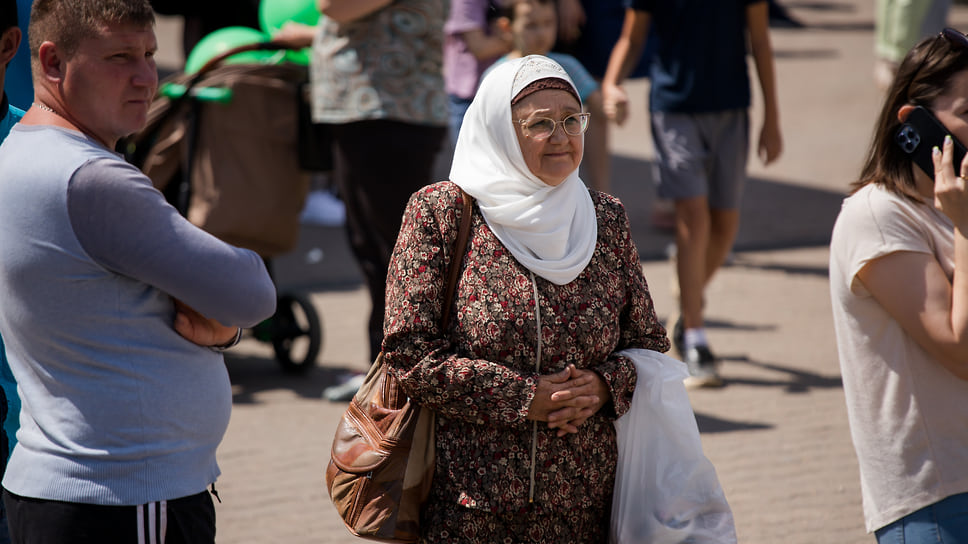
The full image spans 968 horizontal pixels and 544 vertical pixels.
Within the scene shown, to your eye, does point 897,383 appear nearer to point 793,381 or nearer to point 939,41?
point 939,41

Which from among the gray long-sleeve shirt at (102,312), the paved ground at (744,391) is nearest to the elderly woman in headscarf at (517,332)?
the gray long-sleeve shirt at (102,312)

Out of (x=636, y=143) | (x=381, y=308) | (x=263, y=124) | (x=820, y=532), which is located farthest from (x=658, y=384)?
(x=636, y=143)

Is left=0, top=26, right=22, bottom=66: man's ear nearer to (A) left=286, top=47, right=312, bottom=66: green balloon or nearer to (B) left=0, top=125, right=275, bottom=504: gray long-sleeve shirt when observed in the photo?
(B) left=0, top=125, right=275, bottom=504: gray long-sleeve shirt

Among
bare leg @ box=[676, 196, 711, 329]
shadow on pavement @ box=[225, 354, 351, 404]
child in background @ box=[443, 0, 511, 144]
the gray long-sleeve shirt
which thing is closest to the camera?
the gray long-sleeve shirt

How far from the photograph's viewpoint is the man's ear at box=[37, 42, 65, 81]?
7.54ft

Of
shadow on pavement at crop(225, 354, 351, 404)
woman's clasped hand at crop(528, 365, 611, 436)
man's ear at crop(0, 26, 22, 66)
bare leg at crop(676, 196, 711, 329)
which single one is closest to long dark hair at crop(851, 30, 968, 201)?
woman's clasped hand at crop(528, 365, 611, 436)

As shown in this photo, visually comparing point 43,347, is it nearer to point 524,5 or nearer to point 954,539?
point 954,539

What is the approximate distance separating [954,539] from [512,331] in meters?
1.23

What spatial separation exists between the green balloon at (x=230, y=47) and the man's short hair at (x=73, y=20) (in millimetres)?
3623

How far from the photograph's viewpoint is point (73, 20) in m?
2.29

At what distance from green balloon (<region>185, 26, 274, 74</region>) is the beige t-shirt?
3.86m

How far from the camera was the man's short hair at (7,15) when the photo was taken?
2752 mm

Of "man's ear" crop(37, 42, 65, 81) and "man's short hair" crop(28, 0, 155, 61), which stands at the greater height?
"man's short hair" crop(28, 0, 155, 61)

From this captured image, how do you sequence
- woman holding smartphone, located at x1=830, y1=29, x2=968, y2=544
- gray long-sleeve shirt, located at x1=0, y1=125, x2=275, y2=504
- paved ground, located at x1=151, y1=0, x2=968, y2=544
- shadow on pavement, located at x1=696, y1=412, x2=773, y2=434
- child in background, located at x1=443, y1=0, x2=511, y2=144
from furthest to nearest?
child in background, located at x1=443, y1=0, x2=511, y2=144, shadow on pavement, located at x1=696, y1=412, x2=773, y2=434, paved ground, located at x1=151, y1=0, x2=968, y2=544, woman holding smartphone, located at x1=830, y1=29, x2=968, y2=544, gray long-sleeve shirt, located at x1=0, y1=125, x2=275, y2=504
